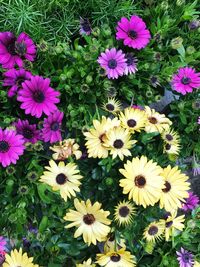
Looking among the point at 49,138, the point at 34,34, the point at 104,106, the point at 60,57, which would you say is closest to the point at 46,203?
the point at 49,138

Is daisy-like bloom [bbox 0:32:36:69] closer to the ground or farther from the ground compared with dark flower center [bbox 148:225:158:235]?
farther from the ground

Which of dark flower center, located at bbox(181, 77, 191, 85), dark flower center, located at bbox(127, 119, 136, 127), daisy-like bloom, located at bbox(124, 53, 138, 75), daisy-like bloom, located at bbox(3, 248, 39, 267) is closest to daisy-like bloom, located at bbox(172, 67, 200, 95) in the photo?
dark flower center, located at bbox(181, 77, 191, 85)

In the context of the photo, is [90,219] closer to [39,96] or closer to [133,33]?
[39,96]

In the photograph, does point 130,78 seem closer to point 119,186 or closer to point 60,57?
point 60,57

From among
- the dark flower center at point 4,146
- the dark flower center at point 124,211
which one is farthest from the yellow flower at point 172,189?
the dark flower center at point 4,146

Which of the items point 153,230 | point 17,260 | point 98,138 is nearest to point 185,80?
point 98,138

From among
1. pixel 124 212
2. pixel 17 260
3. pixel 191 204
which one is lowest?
pixel 17 260

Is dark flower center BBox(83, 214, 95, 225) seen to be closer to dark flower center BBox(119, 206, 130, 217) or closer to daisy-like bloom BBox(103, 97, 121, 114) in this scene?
dark flower center BBox(119, 206, 130, 217)

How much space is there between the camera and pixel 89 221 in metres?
1.31

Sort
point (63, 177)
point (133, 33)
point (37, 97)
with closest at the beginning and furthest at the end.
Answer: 1. point (63, 177)
2. point (37, 97)
3. point (133, 33)

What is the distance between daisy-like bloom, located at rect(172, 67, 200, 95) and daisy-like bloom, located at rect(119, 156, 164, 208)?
35 centimetres

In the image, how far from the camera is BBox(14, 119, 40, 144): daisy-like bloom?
1.43 m

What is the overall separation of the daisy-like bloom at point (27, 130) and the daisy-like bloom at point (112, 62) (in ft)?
0.96

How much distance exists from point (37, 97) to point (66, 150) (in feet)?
0.64
